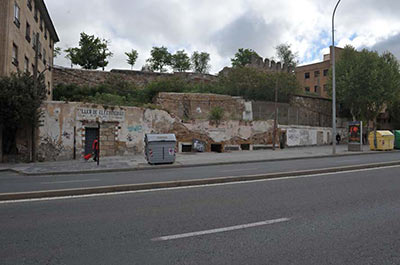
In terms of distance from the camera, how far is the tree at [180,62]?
176 feet

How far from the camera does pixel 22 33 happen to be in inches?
887

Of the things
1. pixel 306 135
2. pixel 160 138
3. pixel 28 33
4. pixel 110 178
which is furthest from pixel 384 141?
pixel 28 33

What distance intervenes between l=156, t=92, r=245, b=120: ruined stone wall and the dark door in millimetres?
9672

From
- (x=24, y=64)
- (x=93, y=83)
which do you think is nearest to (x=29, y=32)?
(x=24, y=64)

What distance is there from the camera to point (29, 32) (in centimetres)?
2447

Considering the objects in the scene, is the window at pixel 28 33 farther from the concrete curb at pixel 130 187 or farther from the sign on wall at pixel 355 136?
the sign on wall at pixel 355 136

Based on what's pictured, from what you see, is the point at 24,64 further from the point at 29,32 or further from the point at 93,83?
the point at 93,83

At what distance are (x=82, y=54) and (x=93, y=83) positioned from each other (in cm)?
777

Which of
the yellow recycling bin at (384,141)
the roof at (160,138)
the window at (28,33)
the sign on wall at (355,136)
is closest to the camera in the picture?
the roof at (160,138)

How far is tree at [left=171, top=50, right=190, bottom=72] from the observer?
53500 mm

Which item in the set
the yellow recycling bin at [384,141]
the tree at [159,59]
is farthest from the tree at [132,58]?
the yellow recycling bin at [384,141]

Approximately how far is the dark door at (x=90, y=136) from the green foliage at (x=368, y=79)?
26887mm

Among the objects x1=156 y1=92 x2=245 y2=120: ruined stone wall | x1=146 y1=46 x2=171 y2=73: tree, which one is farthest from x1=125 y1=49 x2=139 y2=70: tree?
x1=156 y1=92 x2=245 y2=120: ruined stone wall

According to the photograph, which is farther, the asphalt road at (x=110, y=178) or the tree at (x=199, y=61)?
the tree at (x=199, y=61)
